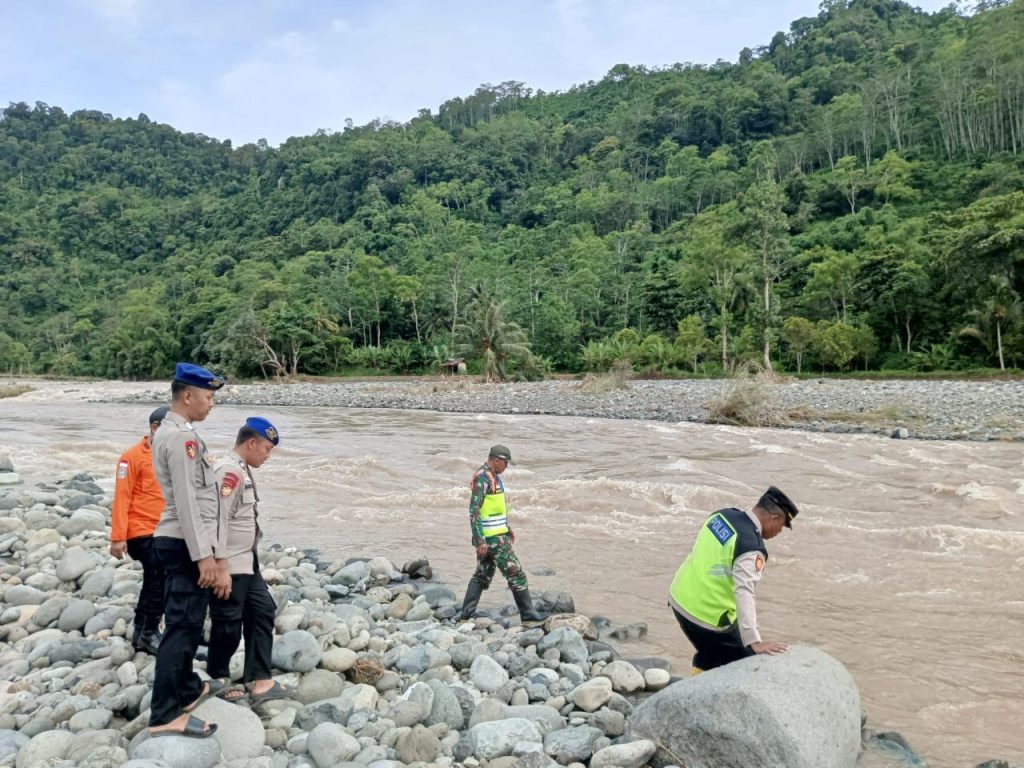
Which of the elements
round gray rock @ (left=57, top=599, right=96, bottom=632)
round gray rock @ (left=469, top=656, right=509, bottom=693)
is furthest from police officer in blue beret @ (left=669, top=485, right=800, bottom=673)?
round gray rock @ (left=57, top=599, right=96, bottom=632)

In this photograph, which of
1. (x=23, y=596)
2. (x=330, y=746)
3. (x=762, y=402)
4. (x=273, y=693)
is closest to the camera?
(x=330, y=746)

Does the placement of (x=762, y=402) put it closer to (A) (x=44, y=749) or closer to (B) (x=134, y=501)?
(B) (x=134, y=501)

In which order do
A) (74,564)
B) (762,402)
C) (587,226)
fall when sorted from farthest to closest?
(587,226) < (762,402) < (74,564)

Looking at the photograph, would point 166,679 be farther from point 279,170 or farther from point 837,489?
point 279,170

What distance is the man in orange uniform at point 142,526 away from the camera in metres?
4.75

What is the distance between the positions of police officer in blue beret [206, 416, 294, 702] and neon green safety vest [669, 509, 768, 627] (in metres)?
2.48

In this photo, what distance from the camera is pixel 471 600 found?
6156 mm

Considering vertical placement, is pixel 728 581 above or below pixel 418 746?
above

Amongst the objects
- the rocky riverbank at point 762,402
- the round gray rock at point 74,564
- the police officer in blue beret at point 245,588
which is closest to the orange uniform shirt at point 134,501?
the police officer in blue beret at point 245,588

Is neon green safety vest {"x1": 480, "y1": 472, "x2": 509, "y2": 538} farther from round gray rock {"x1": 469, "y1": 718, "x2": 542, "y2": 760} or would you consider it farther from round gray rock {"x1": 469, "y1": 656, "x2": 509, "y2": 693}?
round gray rock {"x1": 469, "y1": 718, "x2": 542, "y2": 760}

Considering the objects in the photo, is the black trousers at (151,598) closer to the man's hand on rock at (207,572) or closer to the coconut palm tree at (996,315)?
the man's hand on rock at (207,572)

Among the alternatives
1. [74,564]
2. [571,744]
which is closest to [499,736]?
[571,744]

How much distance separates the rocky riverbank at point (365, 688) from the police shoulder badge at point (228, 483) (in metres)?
1.15

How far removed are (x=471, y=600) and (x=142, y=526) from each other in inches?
109
